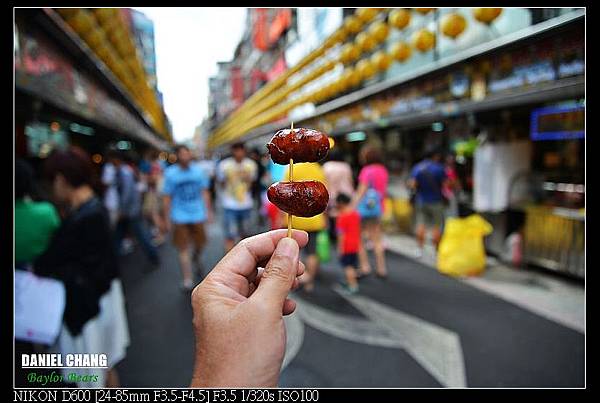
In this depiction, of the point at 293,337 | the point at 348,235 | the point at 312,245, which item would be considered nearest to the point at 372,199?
the point at 348,235

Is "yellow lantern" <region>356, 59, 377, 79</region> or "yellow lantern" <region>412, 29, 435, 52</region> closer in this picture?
"yellow lantern" <region>412, 29, 435, 52</region>

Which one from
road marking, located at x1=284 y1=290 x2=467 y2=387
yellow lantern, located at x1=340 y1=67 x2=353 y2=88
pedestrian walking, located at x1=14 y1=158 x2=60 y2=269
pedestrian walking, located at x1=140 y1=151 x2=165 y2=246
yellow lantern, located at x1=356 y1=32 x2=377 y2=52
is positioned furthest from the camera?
pedestrian walking, located at x1=140 y1=151 x2=165 y2=246

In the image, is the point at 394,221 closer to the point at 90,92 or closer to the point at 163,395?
the point at 90,92

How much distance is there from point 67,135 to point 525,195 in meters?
10.3

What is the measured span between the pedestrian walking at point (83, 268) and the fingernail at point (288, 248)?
166cm

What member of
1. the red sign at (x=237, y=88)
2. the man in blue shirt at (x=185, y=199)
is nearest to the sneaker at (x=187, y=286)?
the man in blue shirt at (x=185, y=199)

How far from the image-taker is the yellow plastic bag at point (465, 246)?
543 cm

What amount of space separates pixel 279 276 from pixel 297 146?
0.41 m

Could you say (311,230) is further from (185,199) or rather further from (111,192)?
(111,192)

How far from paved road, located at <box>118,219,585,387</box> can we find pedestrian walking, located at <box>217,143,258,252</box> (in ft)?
3.53

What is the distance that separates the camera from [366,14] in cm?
648

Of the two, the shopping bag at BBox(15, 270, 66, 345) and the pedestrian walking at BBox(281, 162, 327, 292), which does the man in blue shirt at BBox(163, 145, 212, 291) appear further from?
the shopping bag at BBox(15, 270, 66, 345)

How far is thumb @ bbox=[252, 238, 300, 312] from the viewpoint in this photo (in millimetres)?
1033

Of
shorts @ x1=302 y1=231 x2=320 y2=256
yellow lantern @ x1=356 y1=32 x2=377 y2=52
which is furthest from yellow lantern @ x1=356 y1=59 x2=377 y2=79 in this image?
shorts @ x1=302 y1=231 x2=320 y2=256
